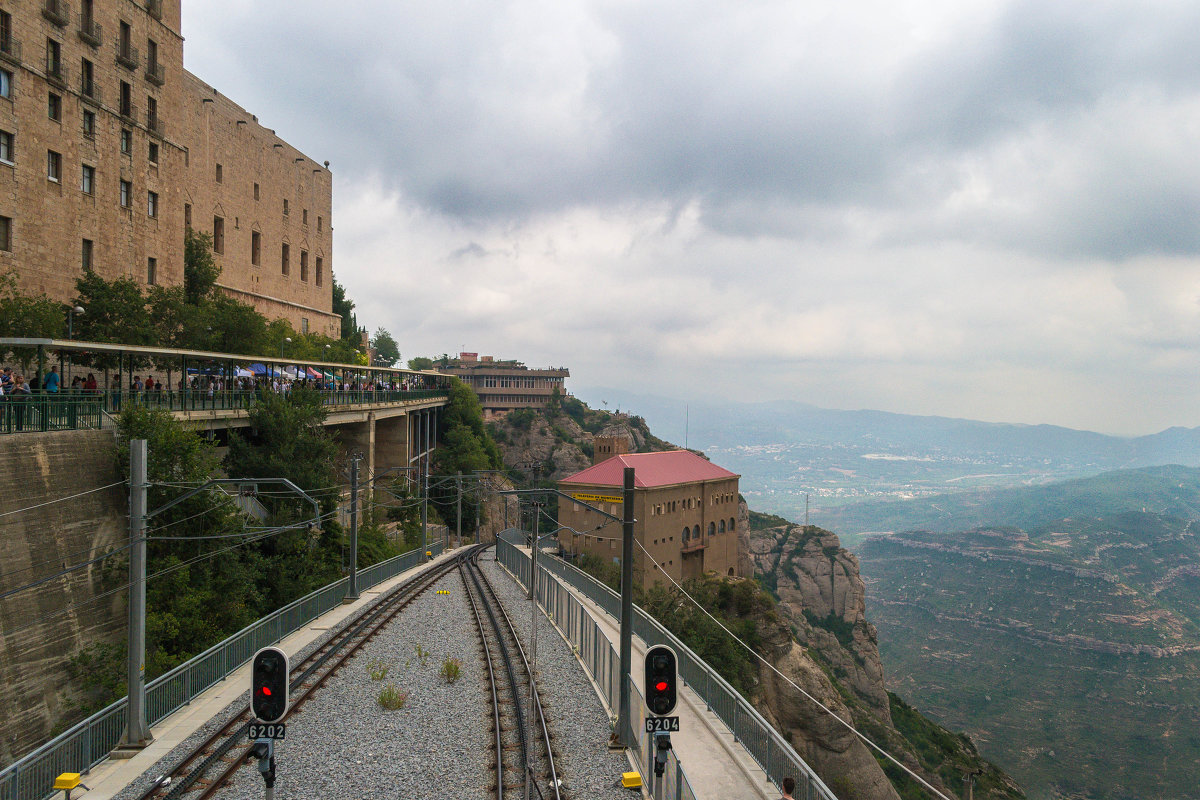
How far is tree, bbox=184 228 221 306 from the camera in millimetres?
52125

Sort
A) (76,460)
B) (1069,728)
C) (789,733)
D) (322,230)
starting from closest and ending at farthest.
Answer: (76,460)
(789,733)
(322,230)
(1069,728)

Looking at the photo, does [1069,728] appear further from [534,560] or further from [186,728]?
[186,728]

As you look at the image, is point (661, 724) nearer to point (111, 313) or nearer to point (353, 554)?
point (353, 554)

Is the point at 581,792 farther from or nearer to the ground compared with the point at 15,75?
nearer to the ground

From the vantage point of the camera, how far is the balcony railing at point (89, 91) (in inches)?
1519

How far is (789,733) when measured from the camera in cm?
5675

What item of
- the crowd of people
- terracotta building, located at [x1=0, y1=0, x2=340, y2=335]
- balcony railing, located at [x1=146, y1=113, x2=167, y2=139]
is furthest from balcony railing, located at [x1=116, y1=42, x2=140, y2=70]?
the crowd of people

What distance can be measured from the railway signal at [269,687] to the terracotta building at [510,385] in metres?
136

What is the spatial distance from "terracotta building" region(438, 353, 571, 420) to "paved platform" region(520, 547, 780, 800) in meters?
127

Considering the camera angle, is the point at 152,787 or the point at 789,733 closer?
the point at 152,787

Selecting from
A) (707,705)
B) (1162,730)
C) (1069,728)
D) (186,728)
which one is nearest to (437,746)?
(186,728)

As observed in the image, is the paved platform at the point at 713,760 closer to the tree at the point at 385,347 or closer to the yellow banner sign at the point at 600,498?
the yellow banner sign at the point at 600,498

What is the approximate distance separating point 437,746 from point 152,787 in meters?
5.54

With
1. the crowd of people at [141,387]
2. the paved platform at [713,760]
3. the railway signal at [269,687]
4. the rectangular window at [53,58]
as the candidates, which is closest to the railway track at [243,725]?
the railway signal at [269,687]
